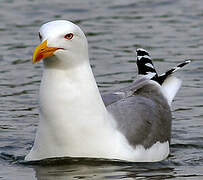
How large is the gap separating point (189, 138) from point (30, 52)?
4.70 m

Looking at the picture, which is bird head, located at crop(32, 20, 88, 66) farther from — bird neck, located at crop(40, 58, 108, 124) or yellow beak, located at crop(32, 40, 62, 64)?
bird neck, located at crop(40, 58, 108, 124)

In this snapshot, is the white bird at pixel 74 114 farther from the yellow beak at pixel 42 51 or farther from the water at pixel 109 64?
the water at pixel 109 64

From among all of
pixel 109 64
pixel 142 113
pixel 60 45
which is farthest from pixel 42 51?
pixel 109 64

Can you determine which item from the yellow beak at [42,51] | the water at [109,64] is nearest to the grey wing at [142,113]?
the water at [109,64]

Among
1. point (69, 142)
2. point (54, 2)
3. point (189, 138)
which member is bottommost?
point (54, 2)

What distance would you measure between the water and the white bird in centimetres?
17

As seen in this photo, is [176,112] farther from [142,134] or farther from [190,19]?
[190,19]

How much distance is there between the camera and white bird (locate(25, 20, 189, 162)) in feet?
26.9

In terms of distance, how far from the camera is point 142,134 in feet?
29.3

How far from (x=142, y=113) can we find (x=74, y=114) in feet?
3.38

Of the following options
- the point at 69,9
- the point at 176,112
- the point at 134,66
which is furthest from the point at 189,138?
the point at 69,9

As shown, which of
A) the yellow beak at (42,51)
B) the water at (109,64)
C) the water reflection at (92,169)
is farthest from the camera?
the water at (109,64)

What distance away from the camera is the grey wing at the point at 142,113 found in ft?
29.0

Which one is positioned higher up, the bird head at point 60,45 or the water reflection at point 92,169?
the bird head at point 60,45
